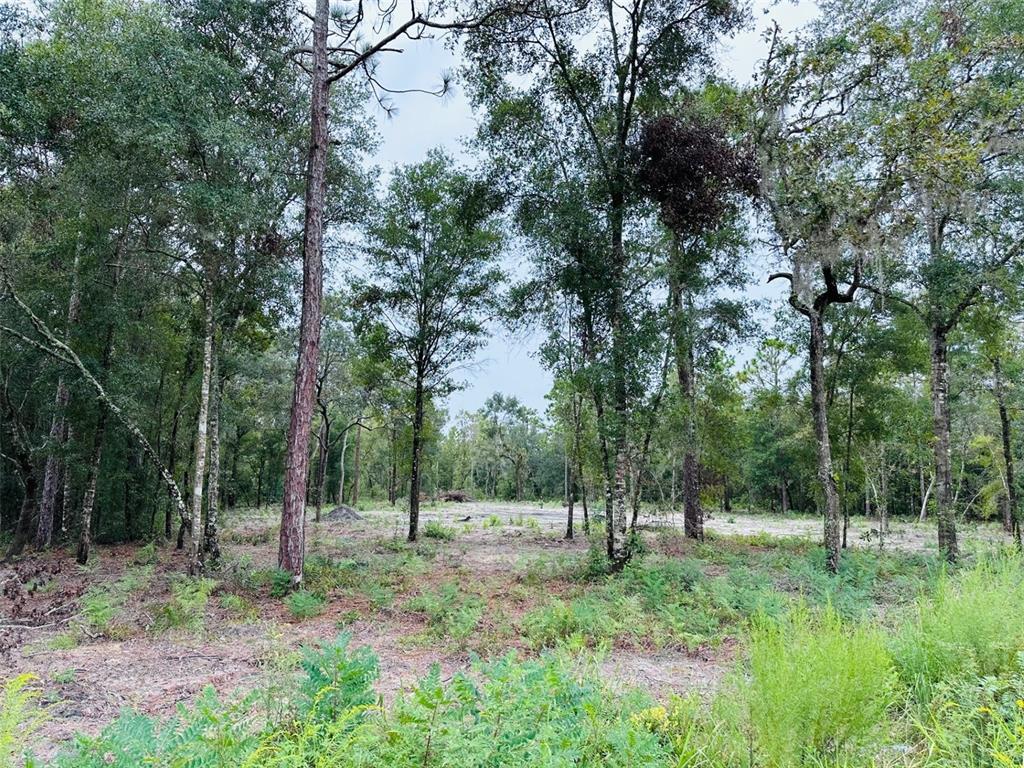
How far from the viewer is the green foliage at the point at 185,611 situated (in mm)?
6059

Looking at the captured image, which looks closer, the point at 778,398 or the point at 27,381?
the point at 27,381

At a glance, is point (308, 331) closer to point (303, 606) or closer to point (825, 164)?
point (303, 606)

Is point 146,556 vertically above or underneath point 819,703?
underneath

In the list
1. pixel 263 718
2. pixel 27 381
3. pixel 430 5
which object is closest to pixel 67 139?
pixel 430 5

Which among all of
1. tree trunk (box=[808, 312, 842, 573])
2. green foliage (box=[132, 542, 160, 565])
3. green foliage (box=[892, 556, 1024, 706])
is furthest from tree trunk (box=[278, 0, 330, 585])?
tree trunk (box=[808, 312, 842, 573])

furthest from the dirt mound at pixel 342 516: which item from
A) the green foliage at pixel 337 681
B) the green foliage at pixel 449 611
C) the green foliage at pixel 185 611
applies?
the green foliage at pixel 337 681

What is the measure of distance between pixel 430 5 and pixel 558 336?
595 centimetres

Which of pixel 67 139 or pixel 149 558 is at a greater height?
pixel 67 139

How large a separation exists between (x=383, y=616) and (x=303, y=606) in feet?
3.28

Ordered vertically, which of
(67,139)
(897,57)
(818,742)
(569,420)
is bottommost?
(818,742)

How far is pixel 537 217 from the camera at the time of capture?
32.9 feet

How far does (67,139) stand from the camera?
333 inches

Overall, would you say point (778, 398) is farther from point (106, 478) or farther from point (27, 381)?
point (27, 381)

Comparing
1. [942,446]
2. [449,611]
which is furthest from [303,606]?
[942,446]
